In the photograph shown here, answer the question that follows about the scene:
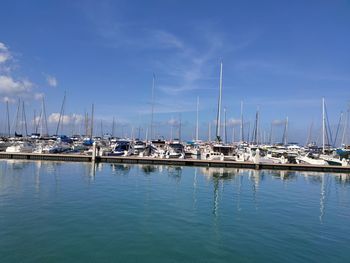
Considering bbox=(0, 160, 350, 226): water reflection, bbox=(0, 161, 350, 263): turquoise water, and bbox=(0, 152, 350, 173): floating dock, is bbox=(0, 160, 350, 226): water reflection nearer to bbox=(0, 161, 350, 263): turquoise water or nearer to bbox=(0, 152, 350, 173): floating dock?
bbox=(0, 161, 350, 263): turquoise water

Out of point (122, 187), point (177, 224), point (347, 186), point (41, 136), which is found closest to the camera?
point (177, 224)

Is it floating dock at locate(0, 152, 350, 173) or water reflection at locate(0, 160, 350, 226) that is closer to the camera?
water reflection at locate(0, 160, 350, 226)

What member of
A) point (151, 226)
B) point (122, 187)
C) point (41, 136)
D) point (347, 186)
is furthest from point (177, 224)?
point (41, 136)

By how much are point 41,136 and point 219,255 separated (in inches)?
3412

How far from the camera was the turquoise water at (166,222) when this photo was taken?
542 inches

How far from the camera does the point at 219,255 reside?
1377cm

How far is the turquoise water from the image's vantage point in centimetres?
1376

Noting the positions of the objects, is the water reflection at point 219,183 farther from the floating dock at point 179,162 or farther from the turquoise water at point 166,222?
the floating dock at point 179,162

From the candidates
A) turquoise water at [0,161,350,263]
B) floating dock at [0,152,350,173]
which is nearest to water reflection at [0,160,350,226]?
turquoise water at [0,161,350,263]

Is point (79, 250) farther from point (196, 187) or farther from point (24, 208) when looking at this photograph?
point (196, 187)

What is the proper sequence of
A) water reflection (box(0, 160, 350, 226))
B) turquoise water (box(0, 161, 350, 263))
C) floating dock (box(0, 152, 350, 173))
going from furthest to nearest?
floating dock (box(0, 152, 350, 173)) → water reflection (box(0, 160, 350, 226)) → turquoise water (box(0, 161, 350, 263))

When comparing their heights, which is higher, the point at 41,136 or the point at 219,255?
the point at 41,136

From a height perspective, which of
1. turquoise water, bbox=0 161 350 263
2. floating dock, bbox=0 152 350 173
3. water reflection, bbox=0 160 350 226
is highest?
floating dock, bbox=0 152 350 173

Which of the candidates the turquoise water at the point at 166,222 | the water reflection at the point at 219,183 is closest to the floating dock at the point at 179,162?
the water reflection at the point at 219,183
